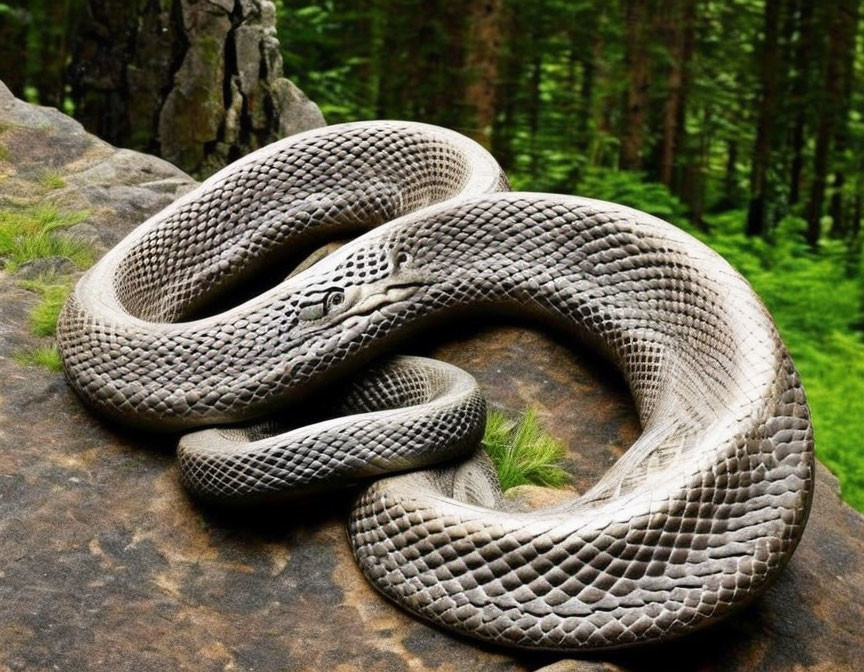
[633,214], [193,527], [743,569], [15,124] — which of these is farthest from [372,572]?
[15,124]

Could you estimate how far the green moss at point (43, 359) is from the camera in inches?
177

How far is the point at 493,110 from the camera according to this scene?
9.01 m

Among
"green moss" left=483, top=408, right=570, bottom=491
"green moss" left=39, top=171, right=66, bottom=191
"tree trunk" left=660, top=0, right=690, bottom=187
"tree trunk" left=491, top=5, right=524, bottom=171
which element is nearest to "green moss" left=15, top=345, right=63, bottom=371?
"green moss" left=39, top=171, right=66, bottom=191

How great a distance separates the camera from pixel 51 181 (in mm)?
5852

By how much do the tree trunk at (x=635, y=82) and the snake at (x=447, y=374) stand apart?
14.7ft

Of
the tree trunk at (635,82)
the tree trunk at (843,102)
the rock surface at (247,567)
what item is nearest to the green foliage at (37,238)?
the rock surface at (247,567)

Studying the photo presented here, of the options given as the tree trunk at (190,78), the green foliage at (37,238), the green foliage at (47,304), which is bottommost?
the green foliage at (47,304)

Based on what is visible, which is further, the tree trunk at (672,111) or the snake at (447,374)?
the tree trunk at (672,111)

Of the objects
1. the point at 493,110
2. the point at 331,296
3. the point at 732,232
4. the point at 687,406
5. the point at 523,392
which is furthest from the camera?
the point at 732,232

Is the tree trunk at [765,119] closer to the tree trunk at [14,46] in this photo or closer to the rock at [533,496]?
the tree trunk at [14,46]

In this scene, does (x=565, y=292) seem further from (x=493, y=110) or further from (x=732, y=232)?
(x=732, y=232)

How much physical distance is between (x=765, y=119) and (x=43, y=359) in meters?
9.57

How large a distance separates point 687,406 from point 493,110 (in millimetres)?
5728

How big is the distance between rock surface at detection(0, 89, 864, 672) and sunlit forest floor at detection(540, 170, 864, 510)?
2.80 metres
